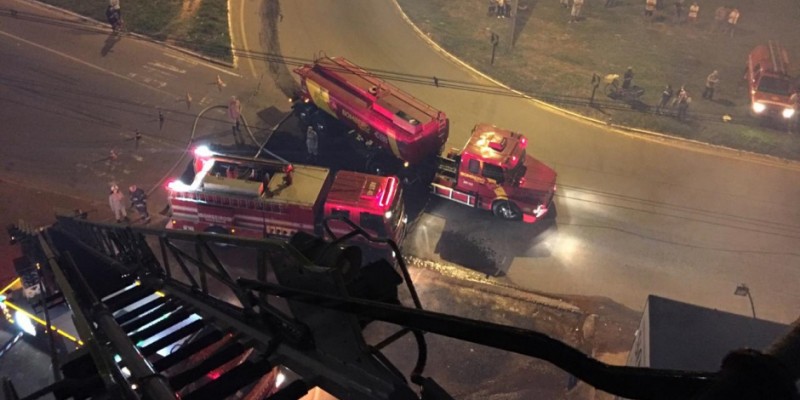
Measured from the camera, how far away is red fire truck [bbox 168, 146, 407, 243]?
664 inches

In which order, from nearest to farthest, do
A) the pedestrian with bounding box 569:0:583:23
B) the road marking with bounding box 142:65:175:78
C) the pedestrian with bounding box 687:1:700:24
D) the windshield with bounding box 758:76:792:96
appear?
the windshield with bounding box 758:76:792:96
the road marking with bounding box 142:65:175:78
the pedestrian with bounding box 569:0:583:23
the pedestrian with bounding box 687:1:700:24

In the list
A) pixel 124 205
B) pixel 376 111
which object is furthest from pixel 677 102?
pixel 124 205

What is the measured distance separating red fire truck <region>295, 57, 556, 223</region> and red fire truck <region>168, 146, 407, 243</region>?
7.48ft

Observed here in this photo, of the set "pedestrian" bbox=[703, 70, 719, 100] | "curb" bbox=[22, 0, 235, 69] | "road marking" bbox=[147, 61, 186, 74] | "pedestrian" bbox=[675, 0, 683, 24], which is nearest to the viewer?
"road marking" bbox=[147, 61, 186, 74]

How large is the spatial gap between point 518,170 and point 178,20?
19.4m

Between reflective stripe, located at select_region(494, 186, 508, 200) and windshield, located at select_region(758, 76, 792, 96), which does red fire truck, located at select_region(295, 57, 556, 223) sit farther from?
windshield, located at select_region(758, 76, 792, 96)

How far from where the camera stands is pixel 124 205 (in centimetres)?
1848

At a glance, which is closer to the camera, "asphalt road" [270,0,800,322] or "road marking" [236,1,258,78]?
"asphalt road" [270,0,800,322]

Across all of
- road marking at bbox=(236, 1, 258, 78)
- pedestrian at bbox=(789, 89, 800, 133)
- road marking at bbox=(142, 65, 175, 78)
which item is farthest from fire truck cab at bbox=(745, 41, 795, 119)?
road marking at bbox=(142, 65, 175, 78)

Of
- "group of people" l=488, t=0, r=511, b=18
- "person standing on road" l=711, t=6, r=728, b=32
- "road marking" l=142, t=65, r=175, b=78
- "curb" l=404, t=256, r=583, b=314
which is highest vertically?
"group of people" l=488, t=0, r=511, b=18

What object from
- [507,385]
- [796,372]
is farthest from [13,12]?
[796,372]

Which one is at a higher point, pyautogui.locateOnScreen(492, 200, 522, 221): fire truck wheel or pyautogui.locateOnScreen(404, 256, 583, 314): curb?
pyautogui.locateOnScreen(492, 200, 522, 221): fire truck wheel

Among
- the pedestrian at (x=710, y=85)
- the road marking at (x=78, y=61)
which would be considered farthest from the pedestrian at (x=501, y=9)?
the road marking at (x=78, y=61)

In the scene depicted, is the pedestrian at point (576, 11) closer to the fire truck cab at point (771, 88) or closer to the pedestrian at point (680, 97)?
the pedestrian at point (680, 97)
